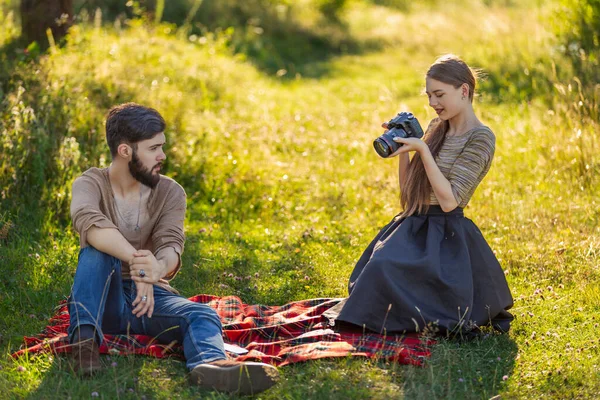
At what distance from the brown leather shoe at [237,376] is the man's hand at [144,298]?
0.45 metres

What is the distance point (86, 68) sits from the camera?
7180mm

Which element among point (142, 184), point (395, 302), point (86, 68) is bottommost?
point (395, 302)

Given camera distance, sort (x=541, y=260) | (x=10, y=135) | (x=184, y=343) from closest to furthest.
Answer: (x=184, y=343) → (x=541, y=260) → (x=10, y=135)

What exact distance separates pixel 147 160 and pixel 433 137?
4.80ft

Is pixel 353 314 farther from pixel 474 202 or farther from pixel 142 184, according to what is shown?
pixel 474 202

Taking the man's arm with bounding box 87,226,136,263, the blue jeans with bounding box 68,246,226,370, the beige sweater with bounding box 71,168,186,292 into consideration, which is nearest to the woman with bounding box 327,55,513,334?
the blue jeans with bounding box 68,246,226,370

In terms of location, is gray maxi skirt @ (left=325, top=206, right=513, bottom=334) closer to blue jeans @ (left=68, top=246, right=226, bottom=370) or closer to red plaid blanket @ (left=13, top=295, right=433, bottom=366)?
red plaid blanket @ (left=13, top=295, right=433, bottom=366)

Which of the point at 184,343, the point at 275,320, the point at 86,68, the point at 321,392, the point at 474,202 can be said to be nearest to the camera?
the point at 321,392

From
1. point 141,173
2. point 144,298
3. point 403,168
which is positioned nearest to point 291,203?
point 403,168

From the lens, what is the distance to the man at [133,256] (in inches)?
136

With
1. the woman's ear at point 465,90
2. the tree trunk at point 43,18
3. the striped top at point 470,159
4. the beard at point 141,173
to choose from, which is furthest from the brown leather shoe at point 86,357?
the tree trunk at point 43,18

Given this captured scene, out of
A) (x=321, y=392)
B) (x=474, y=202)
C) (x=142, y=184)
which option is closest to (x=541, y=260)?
(x=474, y=202)

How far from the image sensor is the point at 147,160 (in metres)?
3.69

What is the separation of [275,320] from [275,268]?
0.98m
